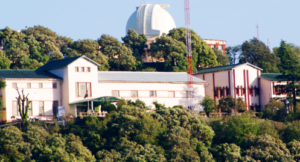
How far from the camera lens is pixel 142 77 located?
6612 cm

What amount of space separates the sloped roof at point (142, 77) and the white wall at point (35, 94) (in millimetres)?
5796

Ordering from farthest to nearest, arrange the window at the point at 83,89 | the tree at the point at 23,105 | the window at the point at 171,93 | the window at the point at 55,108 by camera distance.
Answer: the window at the point at 171,93
the window at the point at 83,89
the window at the point at 55,108
the tree at the point at 23,105

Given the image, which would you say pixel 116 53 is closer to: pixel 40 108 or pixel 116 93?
pixel 116 93

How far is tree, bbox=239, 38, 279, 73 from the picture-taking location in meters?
88.0

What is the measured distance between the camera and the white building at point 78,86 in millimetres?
57844

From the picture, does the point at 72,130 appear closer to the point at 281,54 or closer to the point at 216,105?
the point at 216,105

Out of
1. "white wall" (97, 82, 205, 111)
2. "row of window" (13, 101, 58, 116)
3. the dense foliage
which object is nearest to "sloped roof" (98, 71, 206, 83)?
"white wall" (97, 82, 205, 111)

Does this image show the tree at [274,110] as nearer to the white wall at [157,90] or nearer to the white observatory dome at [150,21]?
the white wall at [157,90]

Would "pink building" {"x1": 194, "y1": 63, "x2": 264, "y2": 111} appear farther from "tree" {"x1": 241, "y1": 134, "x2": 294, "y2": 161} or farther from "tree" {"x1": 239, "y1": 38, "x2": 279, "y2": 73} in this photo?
"tree" {"x1": 241, "y1": 134, "x2": 294, "y2": 161}

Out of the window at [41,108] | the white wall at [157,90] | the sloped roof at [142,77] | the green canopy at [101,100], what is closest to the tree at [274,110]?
the white wall at [157,90]

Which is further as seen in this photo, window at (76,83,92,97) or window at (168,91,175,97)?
window at (168,91,175,97)

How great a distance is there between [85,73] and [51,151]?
695 inches

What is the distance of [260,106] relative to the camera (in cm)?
7200

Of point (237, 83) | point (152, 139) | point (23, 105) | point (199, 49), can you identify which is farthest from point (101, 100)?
point (199, 49)
